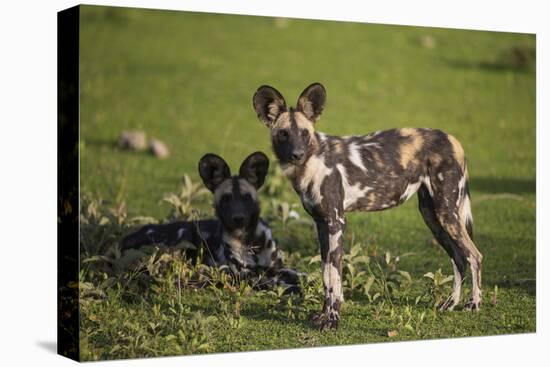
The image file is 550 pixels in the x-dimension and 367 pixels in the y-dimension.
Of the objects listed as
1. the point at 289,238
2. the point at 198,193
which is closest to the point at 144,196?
the point at 198,193

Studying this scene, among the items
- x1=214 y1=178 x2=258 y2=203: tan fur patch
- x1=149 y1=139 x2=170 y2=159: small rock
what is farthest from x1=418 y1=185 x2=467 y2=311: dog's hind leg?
x1=149 y1=139 x2=170 y2=159: small rock

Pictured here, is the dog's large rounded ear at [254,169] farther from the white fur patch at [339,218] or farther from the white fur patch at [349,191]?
the white fur patch at [339,218]

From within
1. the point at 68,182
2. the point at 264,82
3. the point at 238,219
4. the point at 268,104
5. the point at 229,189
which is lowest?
the point at 238,219

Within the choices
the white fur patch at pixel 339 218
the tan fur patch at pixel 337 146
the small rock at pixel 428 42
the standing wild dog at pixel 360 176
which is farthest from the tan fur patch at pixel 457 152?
the small rock at pixel 428 42

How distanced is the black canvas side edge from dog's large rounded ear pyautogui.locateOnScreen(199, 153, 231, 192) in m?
1.38

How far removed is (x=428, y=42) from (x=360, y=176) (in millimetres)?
10076

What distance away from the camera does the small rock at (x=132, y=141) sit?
47.2 ft

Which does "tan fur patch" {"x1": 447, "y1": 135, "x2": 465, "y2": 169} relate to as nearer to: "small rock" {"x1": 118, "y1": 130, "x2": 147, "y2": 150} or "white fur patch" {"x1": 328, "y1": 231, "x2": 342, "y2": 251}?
"white fur patch" {"x1": 328, "y1": 231, "x2": 342, "y2": 251}

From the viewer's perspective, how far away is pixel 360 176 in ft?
26.0

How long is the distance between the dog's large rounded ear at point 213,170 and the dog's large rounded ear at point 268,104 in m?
0.74

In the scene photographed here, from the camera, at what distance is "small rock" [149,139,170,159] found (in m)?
14.1

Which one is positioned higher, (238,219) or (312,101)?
(312,101)

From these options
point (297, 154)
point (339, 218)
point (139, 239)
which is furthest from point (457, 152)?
point (139, 239)

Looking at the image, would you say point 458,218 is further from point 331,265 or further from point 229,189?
point 229,189
